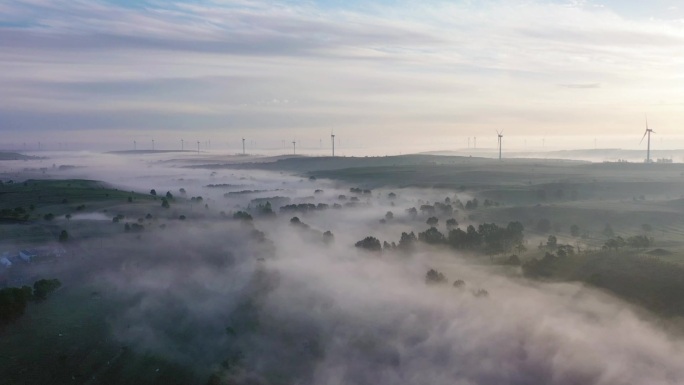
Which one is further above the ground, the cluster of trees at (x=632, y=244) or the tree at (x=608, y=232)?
the cluster of trees at (x=632, y=244)

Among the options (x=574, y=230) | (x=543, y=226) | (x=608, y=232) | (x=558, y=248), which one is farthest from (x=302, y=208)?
(x=558, y=248)

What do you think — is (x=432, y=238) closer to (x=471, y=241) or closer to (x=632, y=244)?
(x=471, y=241)

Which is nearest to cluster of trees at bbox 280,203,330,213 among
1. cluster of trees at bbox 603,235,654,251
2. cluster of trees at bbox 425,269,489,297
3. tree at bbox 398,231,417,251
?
tree at bbox 398,231,417,251

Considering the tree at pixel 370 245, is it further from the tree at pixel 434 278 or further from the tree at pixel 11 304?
the tree at pixel 11 304

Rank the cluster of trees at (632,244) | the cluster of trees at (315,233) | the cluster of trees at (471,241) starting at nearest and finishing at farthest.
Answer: the cluster of trees at (632,244) → the cluster of trees at (471,241) → the cluster of trees at (315,233)

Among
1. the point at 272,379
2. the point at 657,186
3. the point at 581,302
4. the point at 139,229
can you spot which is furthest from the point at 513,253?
the point at 657,186

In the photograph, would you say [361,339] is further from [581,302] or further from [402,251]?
[402,251]

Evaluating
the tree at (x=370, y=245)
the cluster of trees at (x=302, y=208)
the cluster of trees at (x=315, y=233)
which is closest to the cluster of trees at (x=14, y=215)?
the cluster of trees at (x=315, y=233)

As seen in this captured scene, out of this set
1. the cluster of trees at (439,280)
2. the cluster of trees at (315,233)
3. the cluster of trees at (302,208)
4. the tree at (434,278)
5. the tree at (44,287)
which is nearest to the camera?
the tree at (44,287)

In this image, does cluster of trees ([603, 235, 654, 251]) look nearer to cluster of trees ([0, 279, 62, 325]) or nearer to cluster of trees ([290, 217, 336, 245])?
cluster of trees ([290, 217, 336, 245])
